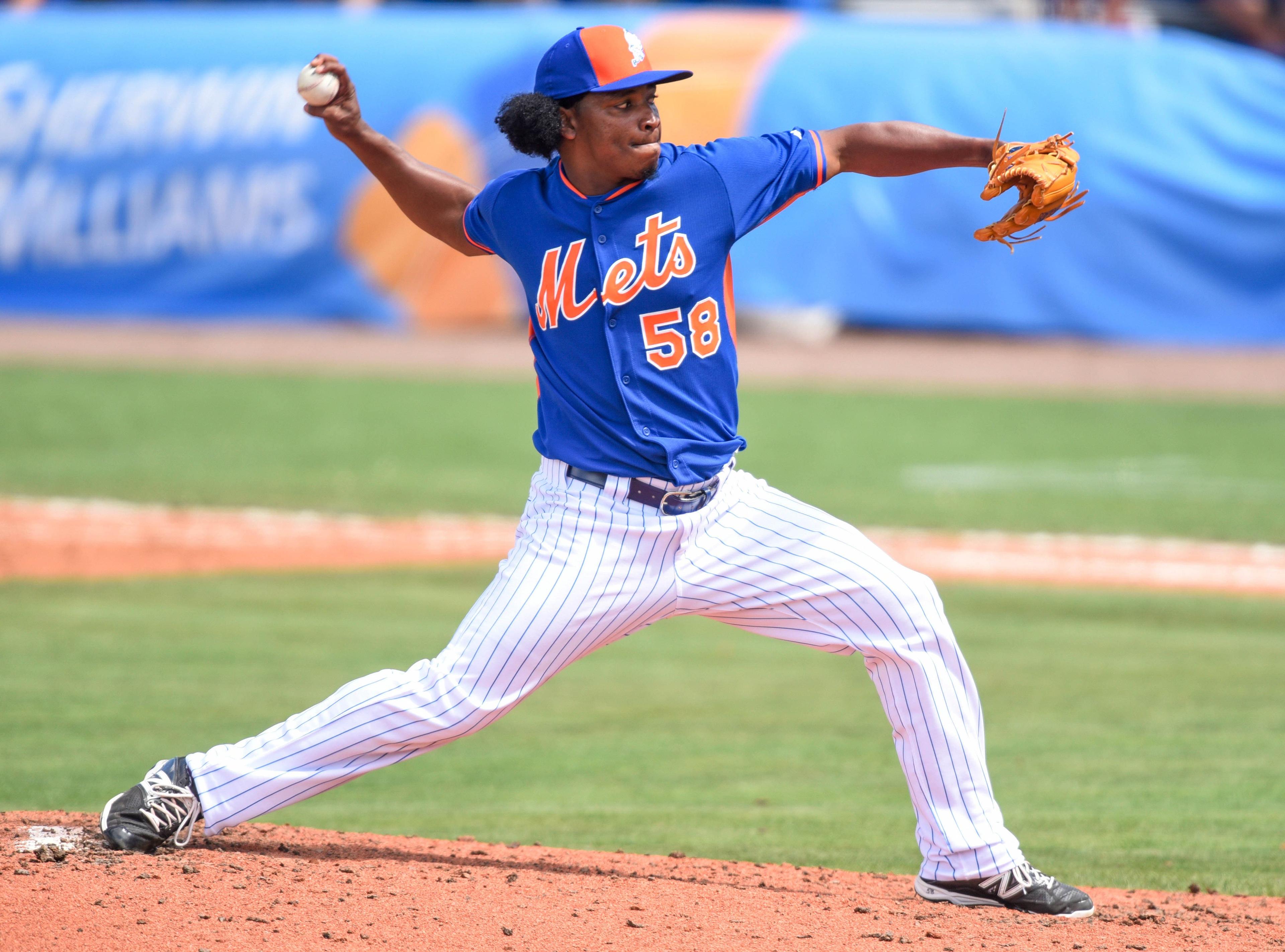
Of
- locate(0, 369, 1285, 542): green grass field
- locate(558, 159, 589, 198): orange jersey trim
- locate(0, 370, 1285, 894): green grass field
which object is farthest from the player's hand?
locate(0, 369, 1285, 542): green grass field

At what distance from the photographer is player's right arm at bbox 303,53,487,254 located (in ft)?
13.7

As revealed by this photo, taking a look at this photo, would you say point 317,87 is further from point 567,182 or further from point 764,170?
point 764,170

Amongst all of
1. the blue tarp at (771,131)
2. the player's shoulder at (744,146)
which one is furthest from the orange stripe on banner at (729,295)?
the blue tarp at (771,131)

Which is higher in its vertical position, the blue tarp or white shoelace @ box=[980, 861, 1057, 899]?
the blue tarp

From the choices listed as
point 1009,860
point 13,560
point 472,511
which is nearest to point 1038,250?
point 472,511

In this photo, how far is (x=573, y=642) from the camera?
382cm

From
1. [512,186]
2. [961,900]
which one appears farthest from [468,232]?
[961,900]

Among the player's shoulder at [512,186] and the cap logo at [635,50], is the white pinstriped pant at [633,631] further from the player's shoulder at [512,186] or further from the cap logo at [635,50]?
the cap logo at [635,50]

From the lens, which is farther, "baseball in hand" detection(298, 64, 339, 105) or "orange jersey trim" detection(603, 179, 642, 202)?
"baseball in hand" detection(298, 64, 339, 105)

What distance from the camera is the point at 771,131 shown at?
19.6 meters

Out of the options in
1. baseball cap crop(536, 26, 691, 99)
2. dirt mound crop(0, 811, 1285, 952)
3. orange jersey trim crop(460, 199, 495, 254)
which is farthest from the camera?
orange jersey trim crop(460, 199, 495, 254)

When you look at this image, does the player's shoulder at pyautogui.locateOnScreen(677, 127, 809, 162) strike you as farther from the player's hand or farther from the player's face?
the player's hand

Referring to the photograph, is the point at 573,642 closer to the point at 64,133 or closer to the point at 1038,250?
the point at 1038,250

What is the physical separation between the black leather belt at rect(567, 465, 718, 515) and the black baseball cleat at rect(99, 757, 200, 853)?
118cm
